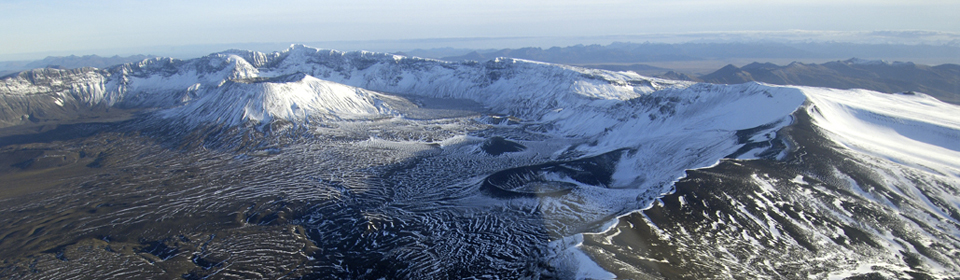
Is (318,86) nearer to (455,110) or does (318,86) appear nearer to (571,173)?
(455,110)

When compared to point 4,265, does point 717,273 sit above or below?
above

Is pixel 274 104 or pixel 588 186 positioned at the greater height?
pixel 274 104

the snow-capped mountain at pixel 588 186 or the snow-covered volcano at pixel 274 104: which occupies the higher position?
the snow-covered volcano at pixel 274 104

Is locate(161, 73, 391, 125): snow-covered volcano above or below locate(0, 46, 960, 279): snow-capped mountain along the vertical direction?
above

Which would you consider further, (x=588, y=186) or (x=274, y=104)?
(x=274, y=104)

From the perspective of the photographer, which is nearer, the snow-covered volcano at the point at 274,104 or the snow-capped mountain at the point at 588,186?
the snow-capped mountain at the point at 588,186

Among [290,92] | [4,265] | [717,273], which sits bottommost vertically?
[4,265]

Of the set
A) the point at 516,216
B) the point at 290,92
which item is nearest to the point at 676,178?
the point at 516,216

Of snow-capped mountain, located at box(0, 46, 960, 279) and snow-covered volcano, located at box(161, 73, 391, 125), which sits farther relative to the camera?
snow-covered volcano, located at box(161, 73, 391, 125)
